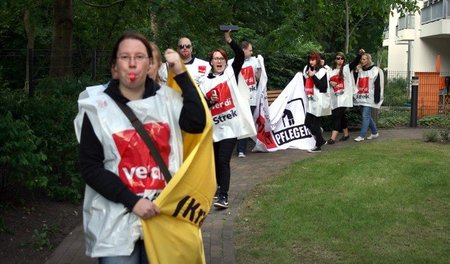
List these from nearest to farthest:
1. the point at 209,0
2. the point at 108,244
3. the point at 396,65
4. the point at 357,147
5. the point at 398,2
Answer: the point at 108,244
the point at 357,147
the point at 209,0
the point at 398,2
the point at 396,65

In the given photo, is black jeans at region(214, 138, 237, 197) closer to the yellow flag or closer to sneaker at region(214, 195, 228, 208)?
sneaker at region(214, 195, 228, 208)

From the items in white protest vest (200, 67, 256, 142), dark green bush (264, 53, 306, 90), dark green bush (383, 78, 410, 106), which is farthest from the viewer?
dark green bush (383, 78, 410, 106)

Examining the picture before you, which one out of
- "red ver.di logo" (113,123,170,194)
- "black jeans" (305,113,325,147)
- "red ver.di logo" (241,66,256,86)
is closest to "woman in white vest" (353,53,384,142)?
"black jeans" (305,113,325,147)

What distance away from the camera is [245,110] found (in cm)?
768

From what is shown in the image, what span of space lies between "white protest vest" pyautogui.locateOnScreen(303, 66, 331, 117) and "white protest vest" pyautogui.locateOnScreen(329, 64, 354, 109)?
1.87 ft

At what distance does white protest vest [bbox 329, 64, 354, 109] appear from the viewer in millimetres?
12984

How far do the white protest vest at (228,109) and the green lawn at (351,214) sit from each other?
861 mm

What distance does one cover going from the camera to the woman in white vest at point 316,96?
39.7 feet

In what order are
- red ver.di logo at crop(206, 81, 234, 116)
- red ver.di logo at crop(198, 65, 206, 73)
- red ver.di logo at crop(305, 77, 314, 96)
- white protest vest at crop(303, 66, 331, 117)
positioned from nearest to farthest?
1. red ver.di logo at crop(206, 81, 234, 116)
2. red ver.di logo at crop(198, 65, 206, 73)
3. white protest vest at crop(303, 66, 331, 117)
4. red ver.di logo at crop(305, 77, 314, 96)

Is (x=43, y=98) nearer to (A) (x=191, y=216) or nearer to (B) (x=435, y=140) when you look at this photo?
(A) (x=191, y=216)

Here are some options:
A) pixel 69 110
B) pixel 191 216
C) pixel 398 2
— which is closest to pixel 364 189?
pixel 69 110

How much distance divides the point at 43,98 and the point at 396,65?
47466 millimetres

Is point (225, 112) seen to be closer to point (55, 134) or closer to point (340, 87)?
point (55, 134)

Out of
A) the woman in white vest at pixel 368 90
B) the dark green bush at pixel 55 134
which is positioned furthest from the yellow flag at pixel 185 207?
the woman in white vest at pixel 368 90
